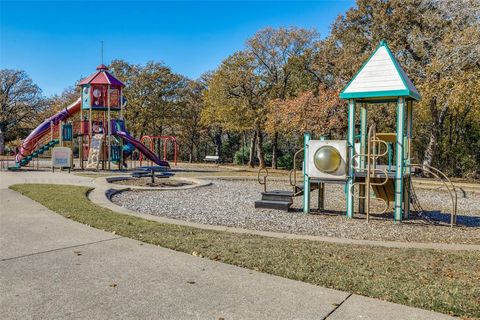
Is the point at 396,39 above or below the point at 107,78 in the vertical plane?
above

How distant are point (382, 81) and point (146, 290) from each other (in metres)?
7.24

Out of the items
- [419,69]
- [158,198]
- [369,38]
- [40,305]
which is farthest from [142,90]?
[40,305]

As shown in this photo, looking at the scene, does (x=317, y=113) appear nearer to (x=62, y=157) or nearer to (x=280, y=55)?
(x=280, y=55)

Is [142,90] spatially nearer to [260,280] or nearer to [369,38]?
[369,38]

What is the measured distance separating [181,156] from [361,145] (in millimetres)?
38150

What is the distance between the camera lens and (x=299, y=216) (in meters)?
9.30

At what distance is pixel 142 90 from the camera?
3941 cm

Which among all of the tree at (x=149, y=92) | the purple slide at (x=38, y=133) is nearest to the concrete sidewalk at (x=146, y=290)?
the purple slide at (x=38, y=133)

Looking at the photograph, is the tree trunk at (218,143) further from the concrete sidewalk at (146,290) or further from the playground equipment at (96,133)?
the concrete sidewalk at (146,290)

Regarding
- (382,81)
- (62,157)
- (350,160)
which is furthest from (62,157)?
(382,81)

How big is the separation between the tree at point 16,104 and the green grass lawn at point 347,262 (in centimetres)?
4615

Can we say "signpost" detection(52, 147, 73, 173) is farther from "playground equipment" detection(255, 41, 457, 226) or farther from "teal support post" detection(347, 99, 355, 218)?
"teal support post" detection(347, 99, 355, 218)

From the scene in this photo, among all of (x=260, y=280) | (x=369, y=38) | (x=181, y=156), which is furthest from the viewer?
(x=181, y=156)

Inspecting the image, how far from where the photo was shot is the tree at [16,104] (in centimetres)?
4675
